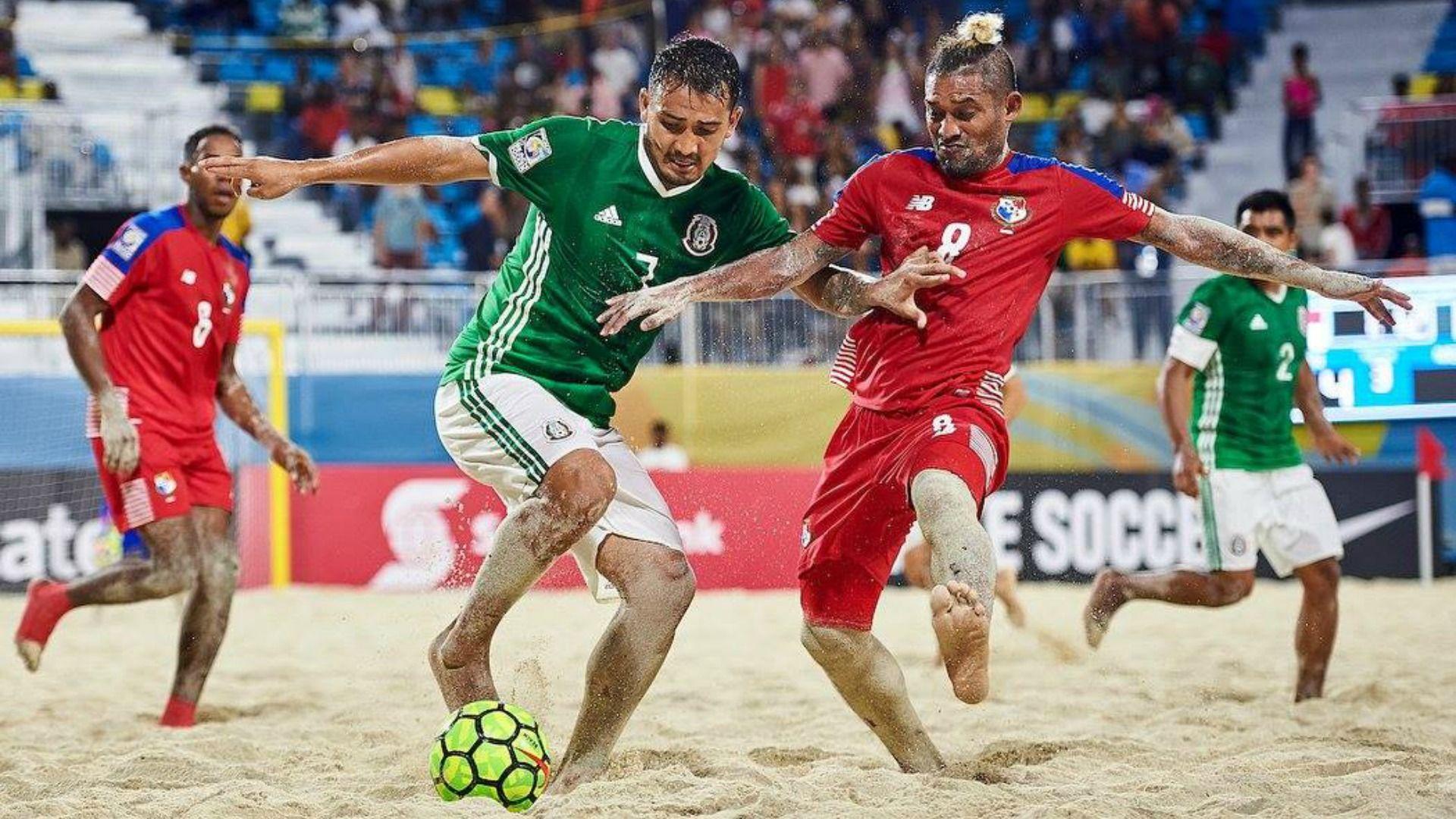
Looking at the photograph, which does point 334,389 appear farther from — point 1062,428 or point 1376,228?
point 1376,228

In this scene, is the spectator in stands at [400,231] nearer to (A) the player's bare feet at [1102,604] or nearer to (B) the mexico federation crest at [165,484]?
(B) the mexico federation crest at [165,484]

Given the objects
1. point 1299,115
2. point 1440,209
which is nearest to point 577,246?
point 1440,209

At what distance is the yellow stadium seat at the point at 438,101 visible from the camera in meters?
19.0

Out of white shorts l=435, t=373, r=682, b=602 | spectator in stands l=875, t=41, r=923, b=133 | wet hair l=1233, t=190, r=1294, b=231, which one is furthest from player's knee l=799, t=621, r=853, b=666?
spectator in stands l=875, t=41, r=923, b=133

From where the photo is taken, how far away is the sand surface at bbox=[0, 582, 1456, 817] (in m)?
5.01

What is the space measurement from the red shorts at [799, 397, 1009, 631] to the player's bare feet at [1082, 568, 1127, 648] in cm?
243

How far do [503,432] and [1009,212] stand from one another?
1.80 m

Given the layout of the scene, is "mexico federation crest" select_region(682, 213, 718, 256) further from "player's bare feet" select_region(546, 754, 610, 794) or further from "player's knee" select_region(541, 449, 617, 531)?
"player's bare feet" select_region(546, 754, 610, 794)

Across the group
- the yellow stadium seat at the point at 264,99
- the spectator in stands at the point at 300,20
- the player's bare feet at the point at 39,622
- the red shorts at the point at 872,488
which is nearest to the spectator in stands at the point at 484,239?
the yellow stadium seat at the point at 264,99

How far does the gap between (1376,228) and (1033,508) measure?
566 centimetres

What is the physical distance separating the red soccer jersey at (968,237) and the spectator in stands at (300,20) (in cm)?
1599

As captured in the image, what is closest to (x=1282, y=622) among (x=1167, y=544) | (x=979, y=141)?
(x=1167, y=544)

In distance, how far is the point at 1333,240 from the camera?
616 inches

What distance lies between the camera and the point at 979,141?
5.23m
